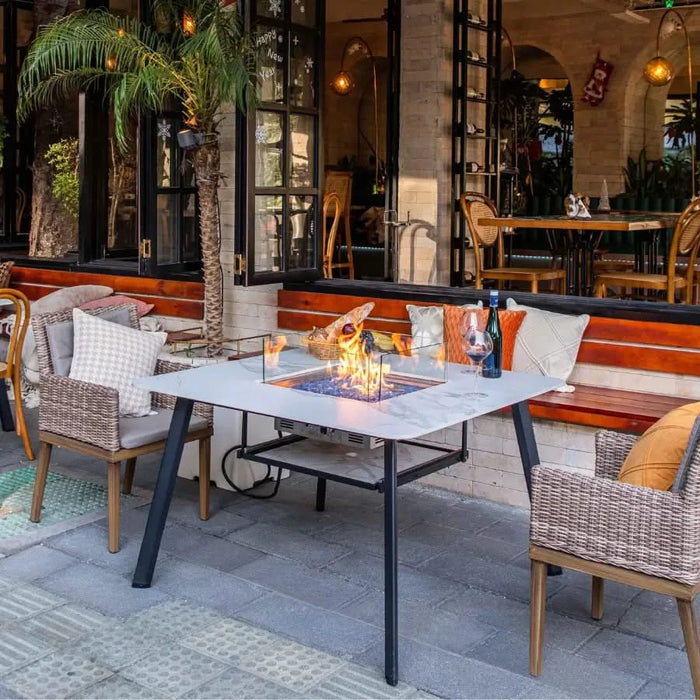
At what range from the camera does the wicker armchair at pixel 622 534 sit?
3016 millimetres

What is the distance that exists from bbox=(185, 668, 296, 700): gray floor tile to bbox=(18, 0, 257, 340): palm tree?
114 inches

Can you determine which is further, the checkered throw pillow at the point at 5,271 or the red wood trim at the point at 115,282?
the checkered throw pillow at the point at 5,271

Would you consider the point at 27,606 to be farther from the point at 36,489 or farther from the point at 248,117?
the point at 248,117

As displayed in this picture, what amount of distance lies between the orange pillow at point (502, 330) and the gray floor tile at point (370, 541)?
3.20 feet

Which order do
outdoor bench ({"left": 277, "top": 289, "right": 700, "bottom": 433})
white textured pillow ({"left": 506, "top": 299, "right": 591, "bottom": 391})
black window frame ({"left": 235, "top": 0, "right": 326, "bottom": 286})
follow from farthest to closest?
black window frame ({"left": 235, "top": 0, "right": 326, "bottom": 286})
white textured pillow ({"left": 506, "top": 299, "right": 591, "bottom": 391})
outdoor bench ({"left": 277, "top": 289, "right": 700, "bottom": 433})

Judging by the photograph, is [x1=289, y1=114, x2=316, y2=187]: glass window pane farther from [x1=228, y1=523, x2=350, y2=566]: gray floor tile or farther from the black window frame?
[x1=228, y1=523, x2=350, y2=566]: gray floor tile

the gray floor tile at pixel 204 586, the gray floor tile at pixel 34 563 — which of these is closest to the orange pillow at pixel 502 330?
the gray floor tile at pixel 204 586

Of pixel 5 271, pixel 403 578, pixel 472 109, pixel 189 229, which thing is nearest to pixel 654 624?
pixel 403 578

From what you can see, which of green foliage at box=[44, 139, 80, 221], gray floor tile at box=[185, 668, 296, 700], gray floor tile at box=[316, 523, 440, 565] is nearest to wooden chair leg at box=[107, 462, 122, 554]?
gray floor tile at box=[316, 523, 440, 565]

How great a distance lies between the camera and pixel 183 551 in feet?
14.3

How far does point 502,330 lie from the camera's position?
5.12 m

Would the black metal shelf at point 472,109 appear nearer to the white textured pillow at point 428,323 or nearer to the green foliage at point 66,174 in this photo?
the green foliage at point 66,174

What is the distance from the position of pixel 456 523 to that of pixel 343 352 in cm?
121

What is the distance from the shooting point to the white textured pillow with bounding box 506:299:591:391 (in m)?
5.00
